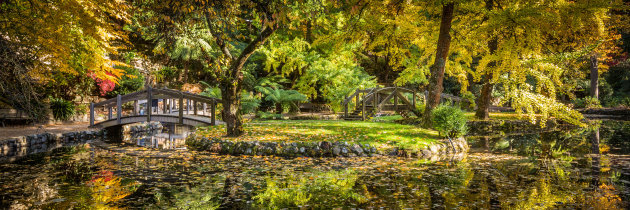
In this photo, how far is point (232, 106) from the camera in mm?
11664

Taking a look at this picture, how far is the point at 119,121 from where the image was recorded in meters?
15.4

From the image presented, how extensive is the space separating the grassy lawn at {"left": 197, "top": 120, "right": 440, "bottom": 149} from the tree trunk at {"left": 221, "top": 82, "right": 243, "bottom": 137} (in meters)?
0.34

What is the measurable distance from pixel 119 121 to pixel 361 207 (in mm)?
13020

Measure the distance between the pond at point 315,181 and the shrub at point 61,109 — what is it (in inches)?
289

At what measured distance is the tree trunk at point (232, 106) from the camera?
11570 millimetres

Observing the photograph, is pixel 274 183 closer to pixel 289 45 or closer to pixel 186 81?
pixel 289 45

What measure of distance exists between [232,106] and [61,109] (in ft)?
35.0

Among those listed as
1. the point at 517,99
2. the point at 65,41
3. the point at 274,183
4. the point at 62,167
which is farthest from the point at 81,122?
the point at 517,99

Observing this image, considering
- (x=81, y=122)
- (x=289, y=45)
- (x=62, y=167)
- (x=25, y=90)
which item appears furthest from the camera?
(x=289, y=45)

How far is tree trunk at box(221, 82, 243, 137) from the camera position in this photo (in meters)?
11.6

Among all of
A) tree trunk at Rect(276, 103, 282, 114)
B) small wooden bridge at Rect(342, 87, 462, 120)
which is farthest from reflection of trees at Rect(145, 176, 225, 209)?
tree trunk at Rect(276, 103, 282, 114)

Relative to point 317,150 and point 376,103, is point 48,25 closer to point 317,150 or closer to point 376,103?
point 317,150

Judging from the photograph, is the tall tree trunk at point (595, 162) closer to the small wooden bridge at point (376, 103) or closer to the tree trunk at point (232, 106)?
the small wooden bridge at point (376, 103)

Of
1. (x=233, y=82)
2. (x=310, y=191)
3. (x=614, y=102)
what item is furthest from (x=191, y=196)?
(x=614, y=102)
